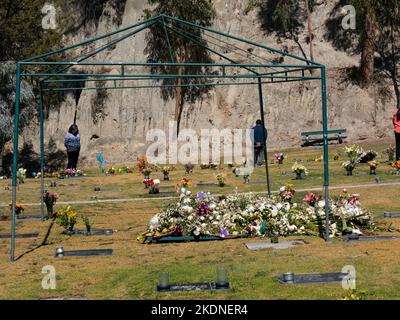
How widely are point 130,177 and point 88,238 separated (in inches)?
682

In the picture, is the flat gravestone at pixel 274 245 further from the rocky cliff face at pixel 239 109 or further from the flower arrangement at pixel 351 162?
the rocky cliff face at pixel 239 109

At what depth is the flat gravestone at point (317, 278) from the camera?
11508mm

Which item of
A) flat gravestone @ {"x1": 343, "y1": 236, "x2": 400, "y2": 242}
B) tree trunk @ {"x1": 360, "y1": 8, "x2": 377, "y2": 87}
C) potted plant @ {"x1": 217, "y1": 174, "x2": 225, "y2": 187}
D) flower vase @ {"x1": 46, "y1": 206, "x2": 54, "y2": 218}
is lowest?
flat gravestone @ {"x1": 343, "y1": 236, "x2": 400, "y2": 242}

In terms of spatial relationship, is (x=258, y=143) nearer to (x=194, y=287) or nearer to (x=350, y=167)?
(x=350, y=167)

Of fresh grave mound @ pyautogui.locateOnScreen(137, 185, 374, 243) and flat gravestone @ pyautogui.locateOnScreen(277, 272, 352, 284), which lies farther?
fresh grave mound @ pyautogui.locateOnScreen(137, 185, 374, 243)

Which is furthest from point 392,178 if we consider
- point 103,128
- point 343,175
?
point 103,128

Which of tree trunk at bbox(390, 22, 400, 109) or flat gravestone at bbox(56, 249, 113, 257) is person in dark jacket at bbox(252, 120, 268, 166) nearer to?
flat gravestone at bbox(56, 249, 113, 257)

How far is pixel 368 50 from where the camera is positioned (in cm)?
5109

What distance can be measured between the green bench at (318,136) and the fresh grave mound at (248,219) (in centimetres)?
3061

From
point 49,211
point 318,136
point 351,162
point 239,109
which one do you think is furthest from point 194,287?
point 239,109

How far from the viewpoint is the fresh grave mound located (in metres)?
16.5

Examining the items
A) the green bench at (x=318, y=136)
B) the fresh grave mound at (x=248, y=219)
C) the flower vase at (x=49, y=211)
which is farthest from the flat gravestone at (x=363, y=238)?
the green bench at (x=318, y=136)

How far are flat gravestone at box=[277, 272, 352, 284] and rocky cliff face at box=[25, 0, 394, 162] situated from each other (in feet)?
127

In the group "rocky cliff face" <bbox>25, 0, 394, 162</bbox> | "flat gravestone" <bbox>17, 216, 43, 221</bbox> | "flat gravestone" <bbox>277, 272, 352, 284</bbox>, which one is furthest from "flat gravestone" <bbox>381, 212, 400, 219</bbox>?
"rocky cliff face" <bbox>25, 0, 394, 162</bbox>
